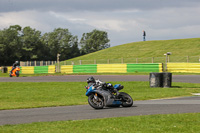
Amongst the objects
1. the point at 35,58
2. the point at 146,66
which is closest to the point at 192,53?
the point at 146,66

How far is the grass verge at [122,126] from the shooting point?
26.3 ft

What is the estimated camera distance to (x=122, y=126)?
27.8 ft

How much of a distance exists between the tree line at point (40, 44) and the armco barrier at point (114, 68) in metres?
58.7

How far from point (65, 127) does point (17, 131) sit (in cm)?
113

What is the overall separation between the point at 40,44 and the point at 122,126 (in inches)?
4293

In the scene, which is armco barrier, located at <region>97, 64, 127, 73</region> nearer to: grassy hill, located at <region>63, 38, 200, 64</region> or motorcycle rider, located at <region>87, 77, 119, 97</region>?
grassy hill, located at <region>63, 38, 200, 64</region>

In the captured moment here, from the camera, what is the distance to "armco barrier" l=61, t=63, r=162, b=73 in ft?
132

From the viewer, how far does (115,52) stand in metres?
84.7

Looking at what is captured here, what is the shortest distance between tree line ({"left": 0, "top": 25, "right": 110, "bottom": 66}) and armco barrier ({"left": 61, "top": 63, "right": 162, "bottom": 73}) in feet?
192

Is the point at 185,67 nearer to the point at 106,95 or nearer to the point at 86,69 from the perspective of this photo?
the point at 86,69

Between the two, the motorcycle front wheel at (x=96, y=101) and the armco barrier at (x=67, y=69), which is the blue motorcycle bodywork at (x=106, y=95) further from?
the armco barrier at (x=67, y=69)

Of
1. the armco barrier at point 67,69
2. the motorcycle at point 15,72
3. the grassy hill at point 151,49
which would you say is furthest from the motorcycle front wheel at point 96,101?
the grassy hill at point 151,49

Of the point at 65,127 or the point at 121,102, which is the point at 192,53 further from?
the point at 65,127

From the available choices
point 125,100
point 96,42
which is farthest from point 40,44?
point 125,100
